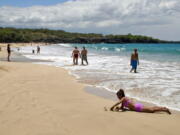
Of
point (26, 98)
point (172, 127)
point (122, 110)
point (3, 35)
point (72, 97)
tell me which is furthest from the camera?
point (3, 35)

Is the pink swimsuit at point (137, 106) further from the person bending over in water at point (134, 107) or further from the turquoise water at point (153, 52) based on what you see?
the turquoise water at point (153, 52)

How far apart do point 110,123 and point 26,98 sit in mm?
3360

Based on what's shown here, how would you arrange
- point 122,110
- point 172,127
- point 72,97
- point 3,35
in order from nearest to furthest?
point 172,127 < point 122,110 < point 72,97 < point 3,35

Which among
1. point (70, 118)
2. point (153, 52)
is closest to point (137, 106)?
point (70, 118)

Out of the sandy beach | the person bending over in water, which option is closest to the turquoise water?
the sandy beach

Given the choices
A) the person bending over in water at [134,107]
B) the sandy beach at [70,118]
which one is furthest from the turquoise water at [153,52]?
the person bending over in water at [134,107]

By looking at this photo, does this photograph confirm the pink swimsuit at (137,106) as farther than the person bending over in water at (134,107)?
Yes

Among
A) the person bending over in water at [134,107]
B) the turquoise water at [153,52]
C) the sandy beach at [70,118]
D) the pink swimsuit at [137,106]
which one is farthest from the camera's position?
the turquoise water at [153,52]

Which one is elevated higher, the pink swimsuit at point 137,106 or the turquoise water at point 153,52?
the pink swimsuit at point 137,106

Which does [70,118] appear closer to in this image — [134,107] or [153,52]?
[134,107]

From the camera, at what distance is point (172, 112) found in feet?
26.5

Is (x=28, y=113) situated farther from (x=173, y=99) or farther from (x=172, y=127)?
(x=173, y=99)

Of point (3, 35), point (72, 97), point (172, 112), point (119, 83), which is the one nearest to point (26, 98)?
point (72, 97)

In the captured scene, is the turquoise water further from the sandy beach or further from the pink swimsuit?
the pink swimsuit
